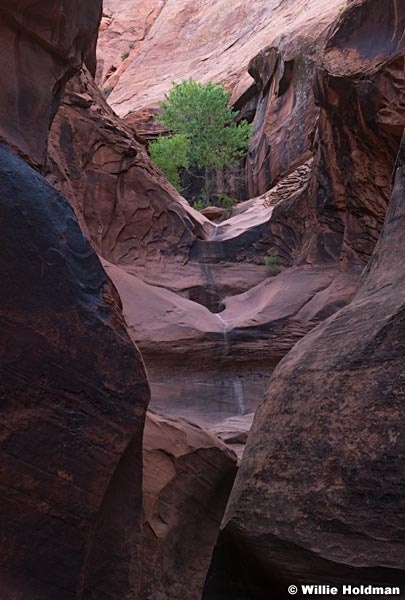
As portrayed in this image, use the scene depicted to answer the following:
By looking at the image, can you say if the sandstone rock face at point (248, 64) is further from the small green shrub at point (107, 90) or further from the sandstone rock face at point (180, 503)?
the sandstone rock face at point (180, 503)

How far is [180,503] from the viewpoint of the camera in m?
5.22

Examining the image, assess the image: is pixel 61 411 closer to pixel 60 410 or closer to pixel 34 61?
pixel 60 410

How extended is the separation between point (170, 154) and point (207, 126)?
2.91 metres

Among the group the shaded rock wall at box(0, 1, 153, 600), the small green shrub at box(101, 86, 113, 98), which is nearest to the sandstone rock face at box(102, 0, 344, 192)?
the small green shrub at box(101, 86, 113, 98)

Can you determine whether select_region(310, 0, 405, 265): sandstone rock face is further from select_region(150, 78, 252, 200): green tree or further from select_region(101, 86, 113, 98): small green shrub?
select_region(101, 86, 113, 98): small green shrub

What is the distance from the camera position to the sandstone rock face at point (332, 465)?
142 inches

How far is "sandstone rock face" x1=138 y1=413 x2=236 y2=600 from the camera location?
464 cm

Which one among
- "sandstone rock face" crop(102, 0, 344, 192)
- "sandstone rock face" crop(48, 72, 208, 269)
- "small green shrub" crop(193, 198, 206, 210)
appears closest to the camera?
"sandstone rock face" crop(48, 72, 208, 269)

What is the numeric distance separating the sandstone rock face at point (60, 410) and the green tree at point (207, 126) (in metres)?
22.1

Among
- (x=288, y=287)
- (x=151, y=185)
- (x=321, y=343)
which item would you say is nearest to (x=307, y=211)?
(x=288, y=287)

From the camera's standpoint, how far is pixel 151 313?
498 inches

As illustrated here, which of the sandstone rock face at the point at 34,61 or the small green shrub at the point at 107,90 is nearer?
the sandstone rock face at the point at 34,61

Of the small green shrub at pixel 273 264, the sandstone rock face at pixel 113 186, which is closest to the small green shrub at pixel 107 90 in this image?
the sandstone rock face at pixel 113 186

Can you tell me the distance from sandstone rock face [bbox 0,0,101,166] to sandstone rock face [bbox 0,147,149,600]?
190cm
